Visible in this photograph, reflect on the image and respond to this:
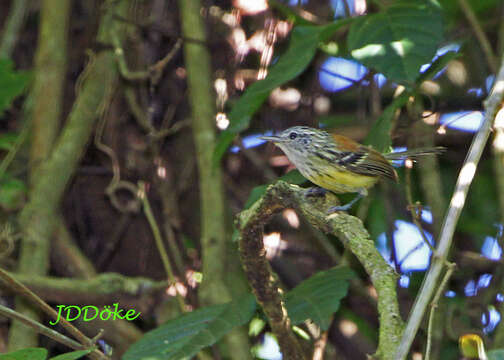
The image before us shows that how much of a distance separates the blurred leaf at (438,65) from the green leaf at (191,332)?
124 centimetres

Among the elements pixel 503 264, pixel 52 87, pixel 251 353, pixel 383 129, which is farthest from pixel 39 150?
pixel 503 264

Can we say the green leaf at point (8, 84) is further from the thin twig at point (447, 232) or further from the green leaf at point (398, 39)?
the thin twig at point (447, 232)

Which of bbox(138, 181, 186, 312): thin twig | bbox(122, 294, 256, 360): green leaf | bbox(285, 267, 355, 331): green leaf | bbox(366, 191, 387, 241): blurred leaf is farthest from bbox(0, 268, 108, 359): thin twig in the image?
bbox(366, 191, 387, 241): blurred leaf

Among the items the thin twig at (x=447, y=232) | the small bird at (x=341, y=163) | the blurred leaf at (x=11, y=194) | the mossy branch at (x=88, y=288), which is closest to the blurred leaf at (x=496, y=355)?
the thin twig at (x=447, y=232)

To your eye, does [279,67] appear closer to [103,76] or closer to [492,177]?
[103,76]

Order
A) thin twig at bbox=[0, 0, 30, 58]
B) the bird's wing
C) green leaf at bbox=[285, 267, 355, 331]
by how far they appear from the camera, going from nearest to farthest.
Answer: green leaf at bbox=[285, 267, 355, 331] < the bird's wing < thin twig at bbox=[0, 0, 30, 58]

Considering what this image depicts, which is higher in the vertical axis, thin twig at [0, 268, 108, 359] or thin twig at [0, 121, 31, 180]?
thin twig at [0, 268, 108, 359]

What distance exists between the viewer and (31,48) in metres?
5.08

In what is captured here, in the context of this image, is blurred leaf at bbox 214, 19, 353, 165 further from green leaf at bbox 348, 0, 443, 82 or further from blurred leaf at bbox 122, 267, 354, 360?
blurred leaf at bbox 122, 267, 354, 360

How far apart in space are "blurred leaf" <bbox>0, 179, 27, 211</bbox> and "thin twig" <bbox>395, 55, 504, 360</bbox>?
2.82 m

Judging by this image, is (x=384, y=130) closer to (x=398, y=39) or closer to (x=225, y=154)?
(x=398, y=39)

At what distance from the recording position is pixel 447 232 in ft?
6.73

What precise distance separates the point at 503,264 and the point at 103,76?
2698 mm

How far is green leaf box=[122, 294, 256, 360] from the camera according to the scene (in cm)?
263
